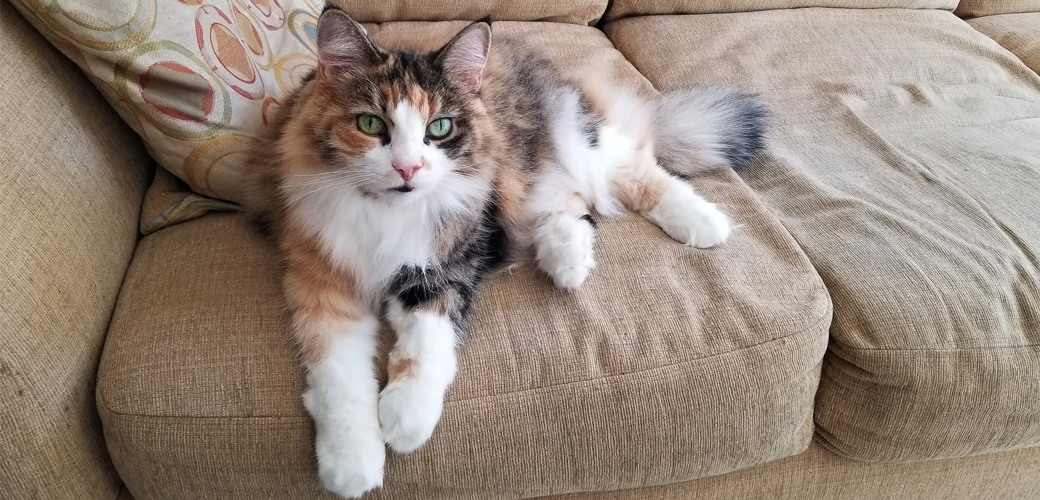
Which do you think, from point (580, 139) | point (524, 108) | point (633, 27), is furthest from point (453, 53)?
point (633, 27)

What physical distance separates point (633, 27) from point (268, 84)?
116cm

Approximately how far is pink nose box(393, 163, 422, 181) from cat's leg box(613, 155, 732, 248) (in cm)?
52

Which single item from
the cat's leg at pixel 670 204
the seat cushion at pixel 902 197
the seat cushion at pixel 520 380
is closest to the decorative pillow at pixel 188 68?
the seat cushion at pixel 520 380

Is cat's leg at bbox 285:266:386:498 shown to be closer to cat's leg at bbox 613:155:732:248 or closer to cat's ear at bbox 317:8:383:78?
cat's ear at bbox 317:8:383:78

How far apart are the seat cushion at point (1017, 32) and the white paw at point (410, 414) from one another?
2119 millimetres

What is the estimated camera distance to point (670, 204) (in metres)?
1.21

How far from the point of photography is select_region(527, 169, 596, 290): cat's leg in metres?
1.05

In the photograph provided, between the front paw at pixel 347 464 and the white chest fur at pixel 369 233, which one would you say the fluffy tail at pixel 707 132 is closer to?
the white chest fur at pixel 369 233

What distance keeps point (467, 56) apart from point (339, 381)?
551 mm

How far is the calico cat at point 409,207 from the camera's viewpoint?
35.1 inches

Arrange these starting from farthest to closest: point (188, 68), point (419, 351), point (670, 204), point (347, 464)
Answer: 1. point (670, 204)
2. point (188, 68)
3. point (419, 351)
4. point (347, 464)

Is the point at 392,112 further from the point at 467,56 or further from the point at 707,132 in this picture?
the point at 707,132

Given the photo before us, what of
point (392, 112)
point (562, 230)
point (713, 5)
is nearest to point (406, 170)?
point (392, 112)

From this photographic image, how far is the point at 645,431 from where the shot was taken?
93 cm
